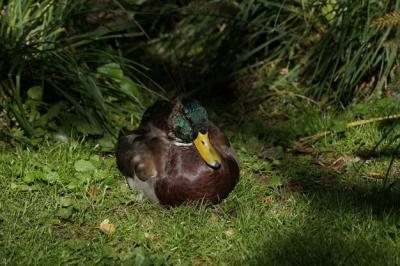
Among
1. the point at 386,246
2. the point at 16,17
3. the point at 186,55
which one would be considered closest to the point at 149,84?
the point at 186,55

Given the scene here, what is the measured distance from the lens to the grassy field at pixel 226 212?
406 cm

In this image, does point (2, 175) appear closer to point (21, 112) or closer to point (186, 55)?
point (21, 112)

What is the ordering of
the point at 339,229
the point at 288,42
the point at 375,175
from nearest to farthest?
1. the point at 339,229
2. the point at 375,175
3. the point at 288,42

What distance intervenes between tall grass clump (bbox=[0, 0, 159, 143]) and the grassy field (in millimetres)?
220

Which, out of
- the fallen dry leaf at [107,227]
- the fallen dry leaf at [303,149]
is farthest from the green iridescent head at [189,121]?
the fallen dry leaf at [303,149]

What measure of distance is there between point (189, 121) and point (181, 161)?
0.24 meters

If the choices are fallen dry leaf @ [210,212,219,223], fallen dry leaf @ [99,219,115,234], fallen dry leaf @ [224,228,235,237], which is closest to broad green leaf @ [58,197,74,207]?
fallen dry leaf @ [99,219,115,234]

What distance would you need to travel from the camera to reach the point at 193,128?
15.1 ft

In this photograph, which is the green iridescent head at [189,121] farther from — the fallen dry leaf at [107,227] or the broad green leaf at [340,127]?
the broad green leaf at [340,127]

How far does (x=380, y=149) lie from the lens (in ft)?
17.1

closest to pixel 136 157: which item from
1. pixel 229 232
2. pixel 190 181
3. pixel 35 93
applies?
pixel 190 181

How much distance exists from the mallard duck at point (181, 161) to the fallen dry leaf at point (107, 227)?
1.07 ft

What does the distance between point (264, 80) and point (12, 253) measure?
2.69 meters

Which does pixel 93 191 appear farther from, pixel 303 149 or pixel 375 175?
pixel 375 175
